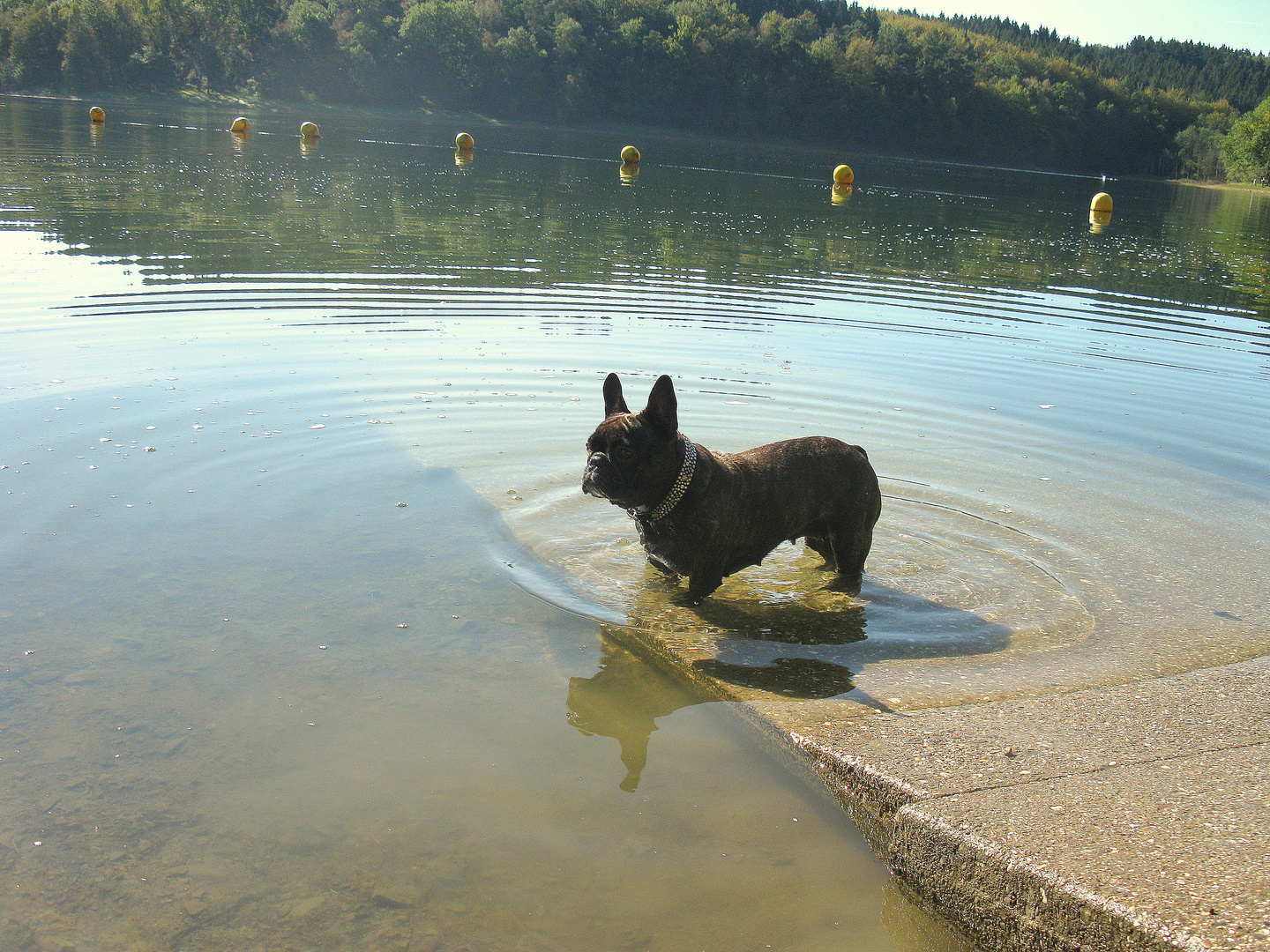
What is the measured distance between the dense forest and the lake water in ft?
322

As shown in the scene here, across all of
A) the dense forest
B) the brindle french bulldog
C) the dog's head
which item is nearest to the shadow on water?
the brindle french bulldog

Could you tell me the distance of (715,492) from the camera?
612 cm

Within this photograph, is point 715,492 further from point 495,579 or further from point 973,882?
point 973,882

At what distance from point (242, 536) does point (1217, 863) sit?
639 centimetres

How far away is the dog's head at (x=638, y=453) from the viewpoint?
227 inches

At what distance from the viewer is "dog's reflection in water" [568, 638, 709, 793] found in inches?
199

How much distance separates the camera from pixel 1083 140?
136m

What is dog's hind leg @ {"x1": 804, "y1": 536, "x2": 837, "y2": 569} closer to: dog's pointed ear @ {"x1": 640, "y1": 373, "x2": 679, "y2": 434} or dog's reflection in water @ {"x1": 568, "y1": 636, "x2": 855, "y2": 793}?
dog's reflection in water @ {"x1": 568, "y1": 636, "x2": 855, "y2": 793}

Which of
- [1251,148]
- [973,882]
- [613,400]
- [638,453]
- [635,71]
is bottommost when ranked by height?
[973,882]

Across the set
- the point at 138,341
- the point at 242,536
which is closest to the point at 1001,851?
the point at 242,536

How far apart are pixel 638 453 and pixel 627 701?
1.48 meters

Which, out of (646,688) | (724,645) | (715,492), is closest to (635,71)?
(715,492)

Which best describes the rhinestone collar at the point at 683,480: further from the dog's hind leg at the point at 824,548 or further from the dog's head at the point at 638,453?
the dog's hind leg at the point at 824,548

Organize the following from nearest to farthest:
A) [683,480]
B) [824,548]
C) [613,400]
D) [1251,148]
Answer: [683,480] → [613,400] → [824,548] → [1251,148]
